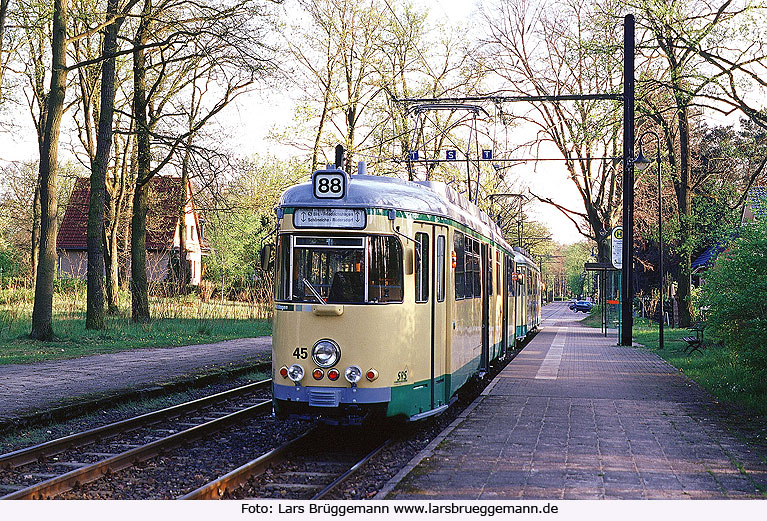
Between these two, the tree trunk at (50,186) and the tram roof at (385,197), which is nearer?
the tram roof at (385,197)

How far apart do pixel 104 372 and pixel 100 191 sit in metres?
8.24

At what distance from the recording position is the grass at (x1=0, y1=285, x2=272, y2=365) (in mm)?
19344

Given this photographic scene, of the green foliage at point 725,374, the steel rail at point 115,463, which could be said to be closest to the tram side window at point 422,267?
the steel rail at point 115,463

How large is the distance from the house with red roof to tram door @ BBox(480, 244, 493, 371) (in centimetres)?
1350

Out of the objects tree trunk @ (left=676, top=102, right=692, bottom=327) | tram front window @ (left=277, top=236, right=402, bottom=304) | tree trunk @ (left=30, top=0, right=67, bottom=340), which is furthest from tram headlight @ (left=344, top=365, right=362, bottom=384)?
tree trunk @ (left=676, top=102, right=692, bottom=327)

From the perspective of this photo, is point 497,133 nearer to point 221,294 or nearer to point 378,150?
point 378,150

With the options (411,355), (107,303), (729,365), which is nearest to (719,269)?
(729,365)

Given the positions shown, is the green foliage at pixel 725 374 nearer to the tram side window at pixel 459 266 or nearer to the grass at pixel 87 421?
the tram side window at pixel 459 266

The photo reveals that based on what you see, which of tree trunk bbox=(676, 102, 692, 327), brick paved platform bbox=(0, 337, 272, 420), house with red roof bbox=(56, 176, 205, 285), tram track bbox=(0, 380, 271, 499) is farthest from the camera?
house with red roof bbox=(56, 176, 205, 285)

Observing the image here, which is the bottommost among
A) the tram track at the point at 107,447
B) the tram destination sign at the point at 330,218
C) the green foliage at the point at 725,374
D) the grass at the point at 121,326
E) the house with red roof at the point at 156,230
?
the tram track at the point at 107,447

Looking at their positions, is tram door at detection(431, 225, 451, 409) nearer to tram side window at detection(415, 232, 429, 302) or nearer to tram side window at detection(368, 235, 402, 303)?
tram side window at detection(415, 232, 429, 302)

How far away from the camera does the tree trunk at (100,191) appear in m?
22.4

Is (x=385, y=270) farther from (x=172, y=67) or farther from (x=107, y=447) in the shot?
(x=172, y=67)

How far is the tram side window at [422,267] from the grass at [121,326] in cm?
1040
